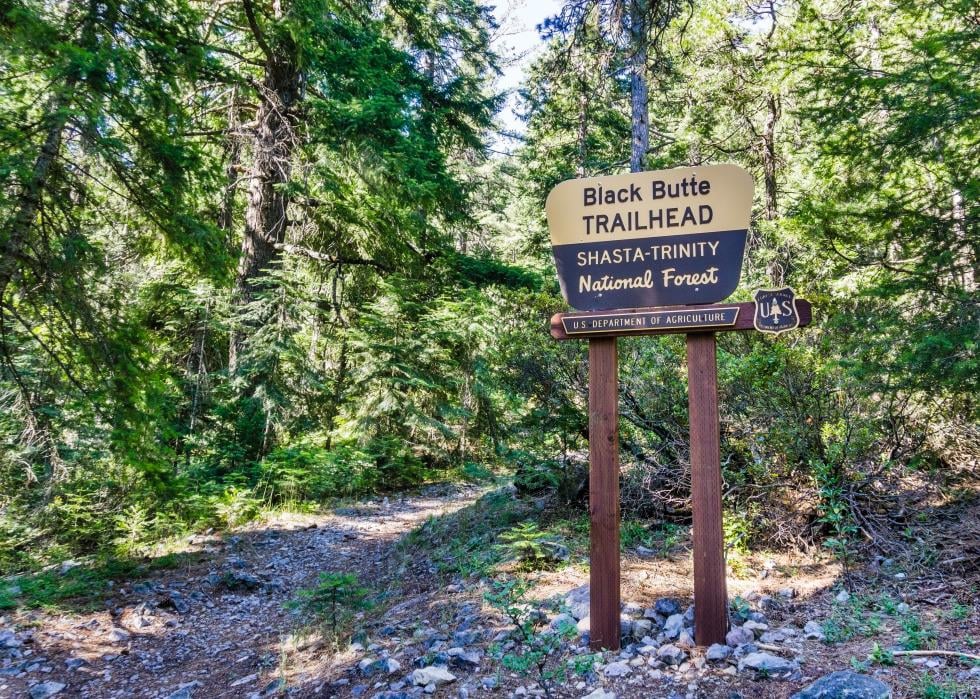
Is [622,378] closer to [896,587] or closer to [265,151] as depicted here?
[896,587]

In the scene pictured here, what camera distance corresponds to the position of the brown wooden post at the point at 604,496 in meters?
4.28

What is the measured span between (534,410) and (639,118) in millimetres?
7239

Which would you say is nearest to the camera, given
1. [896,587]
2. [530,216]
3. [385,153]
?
[896,587]

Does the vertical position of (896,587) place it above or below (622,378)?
below

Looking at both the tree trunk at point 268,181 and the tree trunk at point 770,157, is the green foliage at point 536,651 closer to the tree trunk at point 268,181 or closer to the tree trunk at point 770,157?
the tree trunk at point 268,181

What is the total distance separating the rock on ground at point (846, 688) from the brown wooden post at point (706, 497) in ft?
2.71

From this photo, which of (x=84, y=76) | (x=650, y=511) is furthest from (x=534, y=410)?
(x=84, y=76)

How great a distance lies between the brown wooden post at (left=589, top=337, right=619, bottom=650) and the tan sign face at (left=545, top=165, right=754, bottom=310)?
0.48m

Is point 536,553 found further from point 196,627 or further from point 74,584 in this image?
point 74,584

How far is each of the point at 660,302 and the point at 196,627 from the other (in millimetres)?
5475

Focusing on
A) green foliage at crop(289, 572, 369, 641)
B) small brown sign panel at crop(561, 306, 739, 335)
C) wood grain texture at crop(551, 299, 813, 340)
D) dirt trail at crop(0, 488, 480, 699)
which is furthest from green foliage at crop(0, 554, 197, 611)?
small brown sign panel at crop(561, 306, 739, 335)

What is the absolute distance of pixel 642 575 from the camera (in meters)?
5.55

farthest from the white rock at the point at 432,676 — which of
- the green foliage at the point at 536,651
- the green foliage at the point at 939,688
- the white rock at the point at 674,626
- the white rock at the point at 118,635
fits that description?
the white rock at the point at 118,635

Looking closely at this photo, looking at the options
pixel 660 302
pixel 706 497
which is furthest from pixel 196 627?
pixel 660 302
